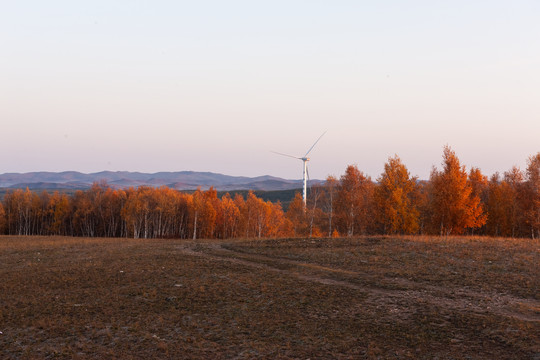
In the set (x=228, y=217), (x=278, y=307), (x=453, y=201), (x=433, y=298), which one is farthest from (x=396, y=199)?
(x=228, y=217)

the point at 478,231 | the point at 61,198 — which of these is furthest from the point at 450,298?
the point at 61,198

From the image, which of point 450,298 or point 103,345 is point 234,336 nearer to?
point 103,345

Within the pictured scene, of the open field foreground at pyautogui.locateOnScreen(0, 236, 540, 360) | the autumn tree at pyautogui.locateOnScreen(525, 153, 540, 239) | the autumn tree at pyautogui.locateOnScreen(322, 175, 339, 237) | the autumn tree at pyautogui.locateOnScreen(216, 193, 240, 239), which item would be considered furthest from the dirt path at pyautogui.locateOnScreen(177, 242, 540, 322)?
the autumn tree at pyautogui.locateOnScreen(216, 193, 240, 239)

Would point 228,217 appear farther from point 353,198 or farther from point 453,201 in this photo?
point 453,201

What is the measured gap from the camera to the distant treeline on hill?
1875 inches

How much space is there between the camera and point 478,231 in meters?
67.4

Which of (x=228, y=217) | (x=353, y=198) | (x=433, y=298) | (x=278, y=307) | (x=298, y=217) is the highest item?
(x=353, y=198)

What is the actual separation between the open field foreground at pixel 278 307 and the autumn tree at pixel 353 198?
88.7 ft

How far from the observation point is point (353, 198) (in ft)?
178

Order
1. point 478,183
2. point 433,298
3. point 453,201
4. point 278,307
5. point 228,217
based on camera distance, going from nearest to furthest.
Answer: point 278,307
point 433,298
point 453,201
point 478,183
point 228,217

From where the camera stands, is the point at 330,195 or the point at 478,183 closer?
the point at 330,195

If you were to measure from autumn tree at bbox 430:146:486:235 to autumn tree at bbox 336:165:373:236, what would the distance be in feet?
35.9

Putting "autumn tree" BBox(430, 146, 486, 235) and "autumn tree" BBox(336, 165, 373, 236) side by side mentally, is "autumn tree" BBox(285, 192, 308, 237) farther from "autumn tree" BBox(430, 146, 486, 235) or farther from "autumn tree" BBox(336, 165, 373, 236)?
"autumn tree" BBox(430, 146, 486, 235)

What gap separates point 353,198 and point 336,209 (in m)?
3.38
